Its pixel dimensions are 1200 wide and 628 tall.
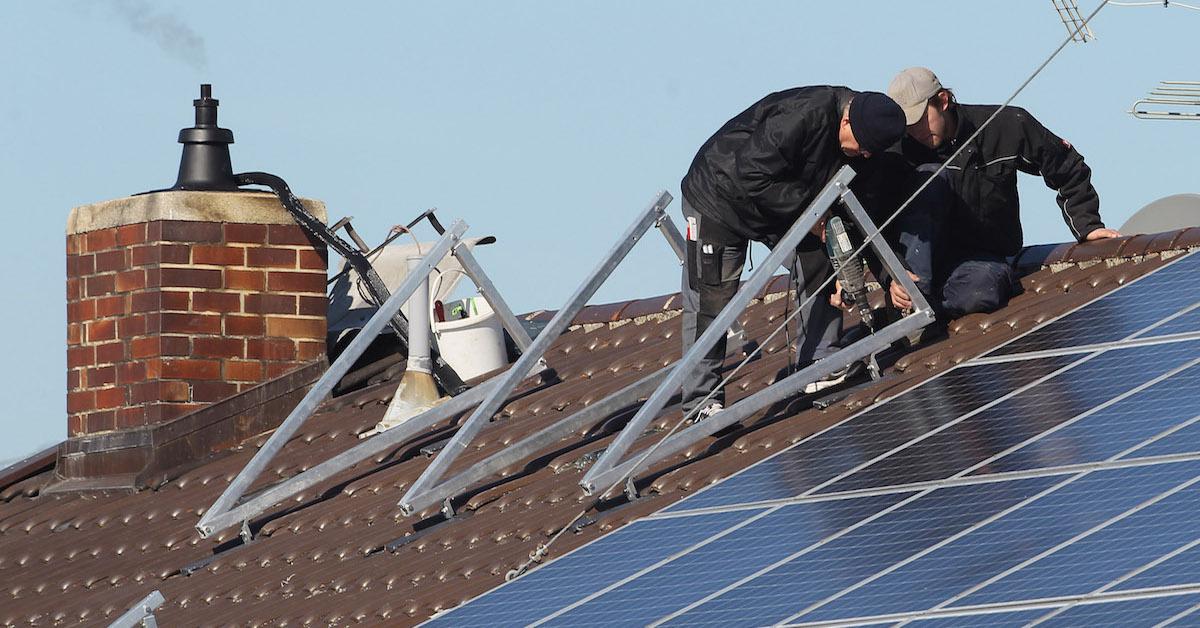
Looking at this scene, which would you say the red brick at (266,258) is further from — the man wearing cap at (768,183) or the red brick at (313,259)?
the man wearing cap at (768,183)

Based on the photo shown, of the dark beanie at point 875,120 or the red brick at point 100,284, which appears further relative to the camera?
the red brick at point 100,284

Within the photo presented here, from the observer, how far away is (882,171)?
959cm

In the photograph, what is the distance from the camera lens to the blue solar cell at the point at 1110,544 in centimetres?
616

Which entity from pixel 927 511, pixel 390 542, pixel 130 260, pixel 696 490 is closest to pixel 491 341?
pixel 130 260

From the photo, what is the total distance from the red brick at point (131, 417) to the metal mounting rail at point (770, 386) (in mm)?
4935

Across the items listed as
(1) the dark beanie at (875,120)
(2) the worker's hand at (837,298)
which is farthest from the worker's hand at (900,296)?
(1) the dark beanie at (875,120)

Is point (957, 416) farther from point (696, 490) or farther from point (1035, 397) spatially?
point (696, 490)

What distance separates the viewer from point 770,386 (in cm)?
940

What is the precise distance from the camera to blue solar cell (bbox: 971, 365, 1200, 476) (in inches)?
285

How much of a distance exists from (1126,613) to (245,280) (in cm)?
836

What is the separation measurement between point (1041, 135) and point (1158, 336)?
5.55 ft

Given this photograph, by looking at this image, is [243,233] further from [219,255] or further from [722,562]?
[722,562]

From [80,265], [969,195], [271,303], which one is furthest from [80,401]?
[969,195]

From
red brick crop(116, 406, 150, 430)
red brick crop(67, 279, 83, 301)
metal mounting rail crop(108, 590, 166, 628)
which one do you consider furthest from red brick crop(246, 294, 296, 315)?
metal mounting rail crop(108, 590, 166, 628)
